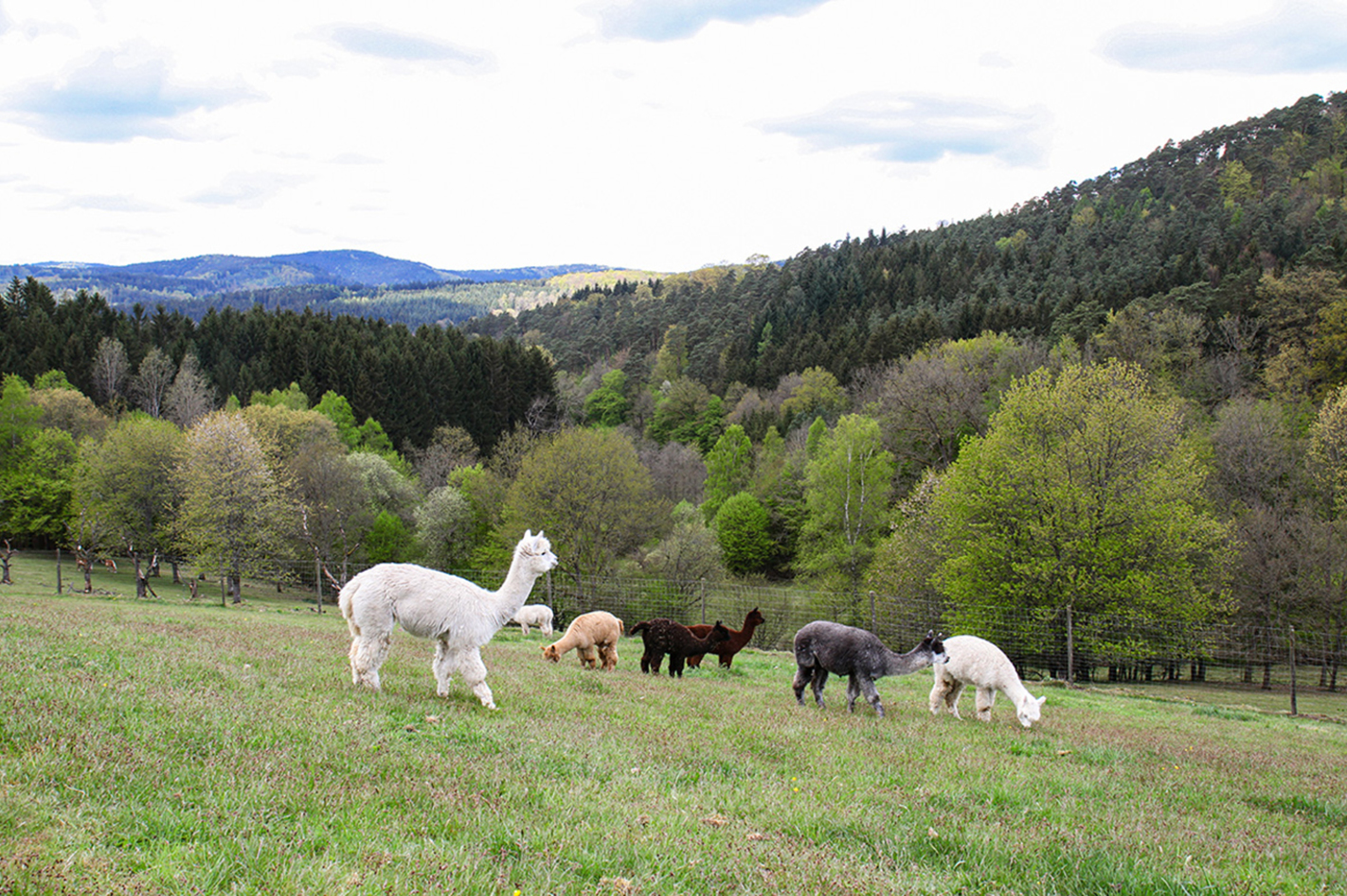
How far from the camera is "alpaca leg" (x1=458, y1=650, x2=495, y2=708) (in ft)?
29.2

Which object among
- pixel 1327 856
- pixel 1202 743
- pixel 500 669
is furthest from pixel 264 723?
pixel 1202 743

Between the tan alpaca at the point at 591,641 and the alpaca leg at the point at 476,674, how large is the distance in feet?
18.6

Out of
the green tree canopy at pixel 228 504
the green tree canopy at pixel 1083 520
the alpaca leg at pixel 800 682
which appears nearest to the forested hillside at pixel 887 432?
the green tree canopy at pixel 1083 520

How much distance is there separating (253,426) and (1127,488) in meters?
55.1

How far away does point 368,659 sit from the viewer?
9094mm

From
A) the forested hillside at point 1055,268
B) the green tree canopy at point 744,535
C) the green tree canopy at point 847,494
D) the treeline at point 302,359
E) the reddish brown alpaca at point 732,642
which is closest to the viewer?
the reddish brown alpaca at point 732,642

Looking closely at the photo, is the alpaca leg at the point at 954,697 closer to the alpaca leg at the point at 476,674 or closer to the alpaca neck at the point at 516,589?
the alpaca neck at the point at 516,589

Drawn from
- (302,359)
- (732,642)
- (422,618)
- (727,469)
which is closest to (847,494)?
(727,469)

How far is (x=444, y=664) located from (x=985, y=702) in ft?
26.9

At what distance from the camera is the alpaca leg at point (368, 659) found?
9.09 m

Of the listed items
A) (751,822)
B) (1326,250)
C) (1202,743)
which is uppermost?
(1326,250)

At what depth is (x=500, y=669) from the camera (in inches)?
498

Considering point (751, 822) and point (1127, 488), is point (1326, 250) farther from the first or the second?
point (751, 822)

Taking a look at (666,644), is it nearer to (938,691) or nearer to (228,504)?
(938,691)
